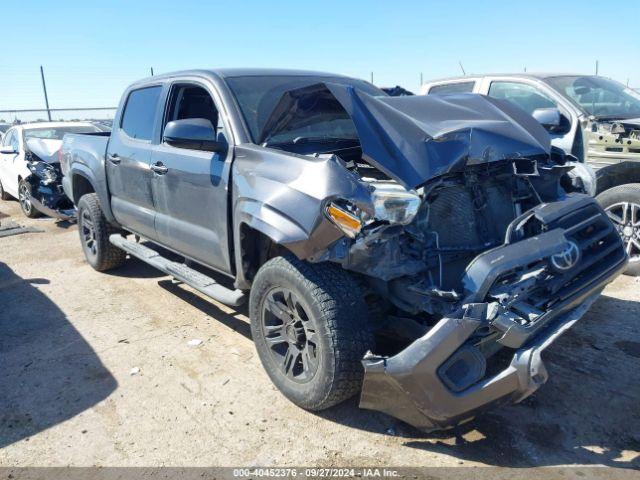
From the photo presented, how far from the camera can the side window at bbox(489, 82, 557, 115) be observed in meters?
6.00

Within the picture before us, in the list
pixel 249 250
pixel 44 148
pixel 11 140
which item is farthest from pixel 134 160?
pixel 11 140

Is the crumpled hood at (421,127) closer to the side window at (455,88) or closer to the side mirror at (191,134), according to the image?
the side mirror at (191,134)

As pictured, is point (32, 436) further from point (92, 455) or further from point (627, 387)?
point (627, 387)

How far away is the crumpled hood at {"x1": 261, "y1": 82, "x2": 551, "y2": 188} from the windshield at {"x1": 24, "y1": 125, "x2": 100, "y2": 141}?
23.6 feet

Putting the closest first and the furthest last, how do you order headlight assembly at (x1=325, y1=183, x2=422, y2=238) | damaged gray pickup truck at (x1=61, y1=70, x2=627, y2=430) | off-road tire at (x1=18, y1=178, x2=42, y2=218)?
damaged gray pickup truck at (x1=61, y1=70, x2=627, y2=430)
headlight assembly at (x1=325, y1=183, x2=422, y2=238)
off-road tire at (x1=18, y1=178, x2=42, y2=218)

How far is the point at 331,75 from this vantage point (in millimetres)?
4742

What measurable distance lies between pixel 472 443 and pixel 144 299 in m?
3.59

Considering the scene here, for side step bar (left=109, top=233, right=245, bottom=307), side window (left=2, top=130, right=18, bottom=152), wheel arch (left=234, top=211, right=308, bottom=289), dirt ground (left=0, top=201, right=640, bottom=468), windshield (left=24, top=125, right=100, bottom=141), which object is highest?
windshield (left=24, top=125, right=100, bottom=141)

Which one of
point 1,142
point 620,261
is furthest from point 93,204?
point 1,142

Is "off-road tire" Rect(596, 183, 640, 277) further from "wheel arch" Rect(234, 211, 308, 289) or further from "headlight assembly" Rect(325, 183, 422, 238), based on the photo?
"wheel arch" Rect(234, 211, 308, 289)

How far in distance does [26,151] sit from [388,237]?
8.88m

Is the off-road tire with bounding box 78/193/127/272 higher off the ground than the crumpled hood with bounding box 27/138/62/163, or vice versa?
the crumpled hood with bounding box 27/138/62/163

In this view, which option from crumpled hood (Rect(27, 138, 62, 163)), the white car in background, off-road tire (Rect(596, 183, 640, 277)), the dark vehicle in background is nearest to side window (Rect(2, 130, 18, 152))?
the white car in background

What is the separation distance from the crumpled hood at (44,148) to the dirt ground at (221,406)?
4.98 metres
